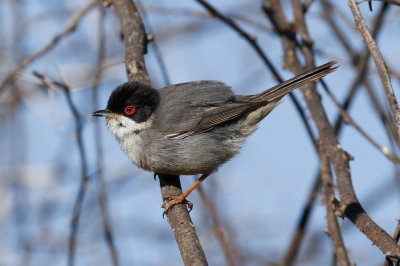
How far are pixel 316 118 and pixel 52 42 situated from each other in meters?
2.64

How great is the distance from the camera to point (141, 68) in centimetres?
458

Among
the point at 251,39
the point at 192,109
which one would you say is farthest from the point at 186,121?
the point at 251,39

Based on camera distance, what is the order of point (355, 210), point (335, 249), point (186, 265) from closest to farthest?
point (186, 265) → point (355, 210) → point (335, 249)

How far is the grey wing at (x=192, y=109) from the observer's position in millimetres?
4645

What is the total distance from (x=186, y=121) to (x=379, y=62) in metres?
2.50

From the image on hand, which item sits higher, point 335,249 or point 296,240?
point 296,240

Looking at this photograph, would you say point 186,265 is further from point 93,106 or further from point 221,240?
point 93,106

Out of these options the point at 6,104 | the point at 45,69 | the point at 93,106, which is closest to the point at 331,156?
the point at 93,106

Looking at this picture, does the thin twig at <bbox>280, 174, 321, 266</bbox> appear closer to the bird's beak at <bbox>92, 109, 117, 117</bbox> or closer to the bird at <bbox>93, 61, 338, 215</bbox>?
the bird at <bbox>93, 61, 338, 215</bbox>

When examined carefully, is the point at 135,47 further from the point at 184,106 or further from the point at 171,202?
the point at 171,202

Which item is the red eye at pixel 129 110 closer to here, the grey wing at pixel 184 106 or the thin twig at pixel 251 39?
the grey wing at pixel 184 106

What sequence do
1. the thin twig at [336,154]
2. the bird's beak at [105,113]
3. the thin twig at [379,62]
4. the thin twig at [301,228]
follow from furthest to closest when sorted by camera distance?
the thin twig at [301,228] → the bird's beak at [105,113] → the thin twig at [336,154] → the thin twig at [379,62]

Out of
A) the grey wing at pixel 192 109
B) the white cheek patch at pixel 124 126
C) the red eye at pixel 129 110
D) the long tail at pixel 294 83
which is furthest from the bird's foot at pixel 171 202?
the long tail at pixel 294 83

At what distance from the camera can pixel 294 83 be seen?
445 centimetres
